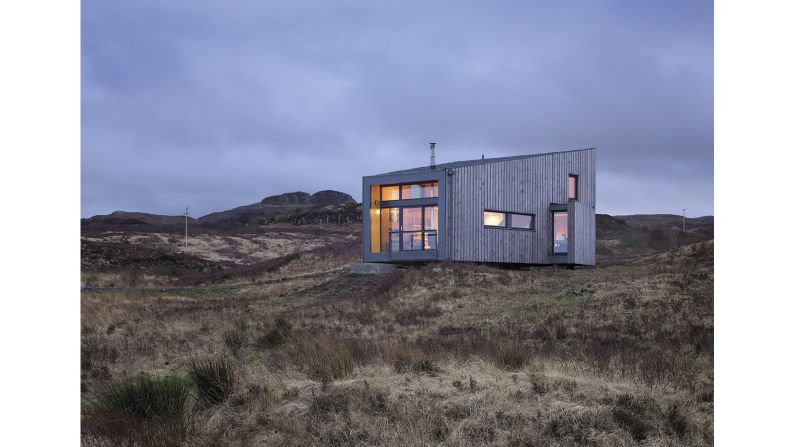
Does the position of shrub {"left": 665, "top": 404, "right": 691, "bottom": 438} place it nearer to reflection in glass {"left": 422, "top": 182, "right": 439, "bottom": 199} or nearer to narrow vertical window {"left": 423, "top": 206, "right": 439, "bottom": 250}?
narrow vertical window {"left": 423, "top": 206, "right": 439, "bottom": 250}

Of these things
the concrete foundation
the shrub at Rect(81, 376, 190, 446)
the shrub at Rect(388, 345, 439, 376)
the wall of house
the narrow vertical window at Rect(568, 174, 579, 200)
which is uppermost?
the narrow vertical window at Rect(568, 174, 579, 200)

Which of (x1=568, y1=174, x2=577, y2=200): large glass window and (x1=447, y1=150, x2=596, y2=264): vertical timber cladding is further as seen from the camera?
(x1=568, y1=174, x2=577, y2=200): large glass window

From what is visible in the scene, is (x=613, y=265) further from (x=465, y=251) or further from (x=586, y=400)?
(x=586, y=400)

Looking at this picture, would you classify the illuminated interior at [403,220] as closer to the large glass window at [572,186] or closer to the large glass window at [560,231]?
the large glass window at [560,231]

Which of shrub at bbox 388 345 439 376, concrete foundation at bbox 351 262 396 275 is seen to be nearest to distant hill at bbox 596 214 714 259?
concrete foundation at bbox 351 262 396 275

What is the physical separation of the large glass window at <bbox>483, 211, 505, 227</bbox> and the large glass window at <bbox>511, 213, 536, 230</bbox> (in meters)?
0.69

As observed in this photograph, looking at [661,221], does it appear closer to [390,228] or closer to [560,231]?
[560,231]

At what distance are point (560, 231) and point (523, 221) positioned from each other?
2227mm

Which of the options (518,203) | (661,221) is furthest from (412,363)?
(661,221)

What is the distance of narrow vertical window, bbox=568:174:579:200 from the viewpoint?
30855 millimetres

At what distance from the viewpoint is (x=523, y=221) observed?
28219 millimetres

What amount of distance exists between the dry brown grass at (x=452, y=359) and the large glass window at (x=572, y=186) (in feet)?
31.0
